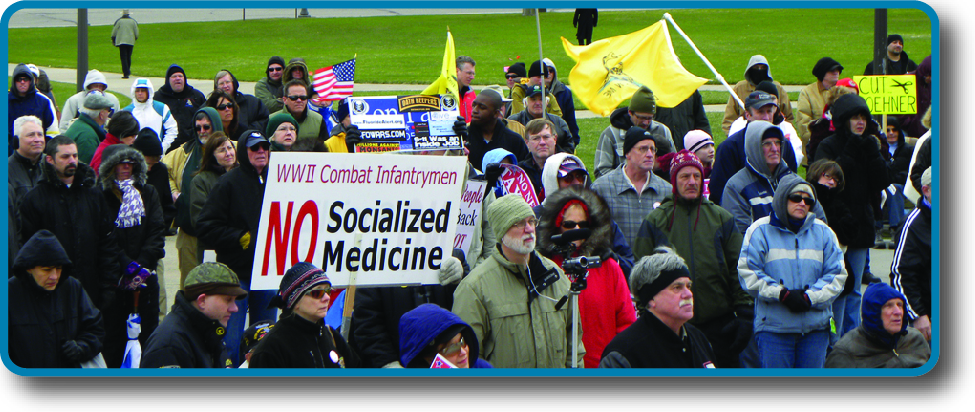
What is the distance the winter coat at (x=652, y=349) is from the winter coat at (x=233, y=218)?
302cm

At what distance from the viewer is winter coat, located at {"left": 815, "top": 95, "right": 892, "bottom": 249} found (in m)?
8.02

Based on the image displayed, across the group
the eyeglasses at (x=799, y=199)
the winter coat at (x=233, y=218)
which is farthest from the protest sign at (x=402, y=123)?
the eyeglasses at (x=799, y=199)

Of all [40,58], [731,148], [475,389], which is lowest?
[475,389]

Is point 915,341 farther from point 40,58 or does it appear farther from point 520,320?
point 40,58

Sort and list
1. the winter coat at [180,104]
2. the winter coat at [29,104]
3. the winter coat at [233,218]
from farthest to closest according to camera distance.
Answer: the winter coat at [180,104], the winter coat at [29,104], the winter coat at [233,218]

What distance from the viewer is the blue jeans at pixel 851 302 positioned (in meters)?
7.19

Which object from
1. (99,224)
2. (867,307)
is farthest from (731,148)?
(99,224)

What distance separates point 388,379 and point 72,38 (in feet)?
Answer: 87.7

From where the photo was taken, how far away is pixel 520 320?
4859mm

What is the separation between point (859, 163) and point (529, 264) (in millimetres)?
4263

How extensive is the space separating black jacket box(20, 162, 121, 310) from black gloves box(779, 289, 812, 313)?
4.19 metres

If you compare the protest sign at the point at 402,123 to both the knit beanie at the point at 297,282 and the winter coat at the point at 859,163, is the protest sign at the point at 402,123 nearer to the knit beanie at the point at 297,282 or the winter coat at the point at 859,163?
the knit beanie at the point at 297,282

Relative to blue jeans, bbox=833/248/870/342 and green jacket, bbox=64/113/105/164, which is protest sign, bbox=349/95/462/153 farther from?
green jacket, bbox=64/113/105/164

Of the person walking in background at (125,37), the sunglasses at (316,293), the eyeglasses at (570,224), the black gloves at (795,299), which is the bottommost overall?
the black gloves at (795,299)
